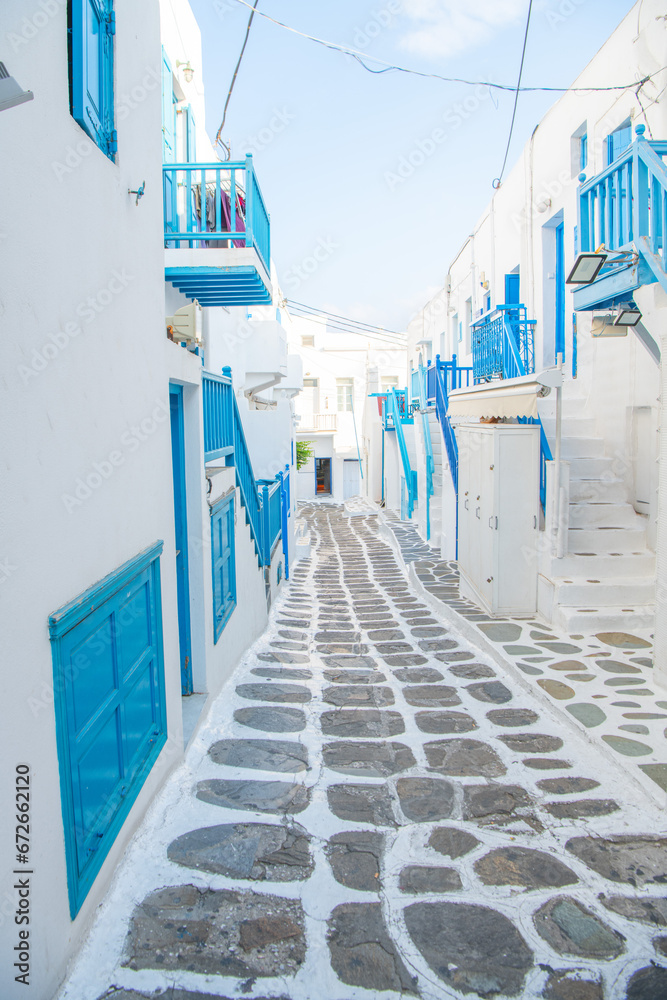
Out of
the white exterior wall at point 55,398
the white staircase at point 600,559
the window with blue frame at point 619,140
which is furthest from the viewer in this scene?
the window with blue frame at point 619,140

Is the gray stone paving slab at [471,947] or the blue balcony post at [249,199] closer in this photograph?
the gray stone paving slab at [471,947]

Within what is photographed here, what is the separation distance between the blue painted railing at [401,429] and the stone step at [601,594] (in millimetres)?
10365

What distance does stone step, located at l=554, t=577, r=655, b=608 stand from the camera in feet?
23.2

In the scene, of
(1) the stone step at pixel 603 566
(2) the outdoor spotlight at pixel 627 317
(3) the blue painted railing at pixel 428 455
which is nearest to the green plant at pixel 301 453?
(3) the blue painted railing at pixel 428 455

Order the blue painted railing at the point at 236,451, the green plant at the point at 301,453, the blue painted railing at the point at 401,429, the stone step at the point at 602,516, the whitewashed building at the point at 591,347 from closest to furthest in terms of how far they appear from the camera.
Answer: the blue painted railing at the point at 236,451
the whitewashed building at the point at 591,347
the stone step at the point at 602,516
the blue painted railing at the point at 401,429
the green plant at the point at 301,453

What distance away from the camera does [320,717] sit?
5047 millimetres

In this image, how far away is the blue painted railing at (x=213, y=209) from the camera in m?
6.73

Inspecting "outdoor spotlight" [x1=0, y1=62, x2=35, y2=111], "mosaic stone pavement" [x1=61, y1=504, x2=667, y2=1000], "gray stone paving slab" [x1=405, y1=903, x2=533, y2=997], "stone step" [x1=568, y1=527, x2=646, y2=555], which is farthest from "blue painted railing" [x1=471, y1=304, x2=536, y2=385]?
"outdoor spotlight" [x1=0, y1=62, x2=35, y2=111]

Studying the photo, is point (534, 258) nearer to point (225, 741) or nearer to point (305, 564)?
point (305, 564)

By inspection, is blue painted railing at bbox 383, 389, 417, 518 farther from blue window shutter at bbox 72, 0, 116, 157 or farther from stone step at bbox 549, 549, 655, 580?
blue window shutter at bbox 72, 0, 116, 157

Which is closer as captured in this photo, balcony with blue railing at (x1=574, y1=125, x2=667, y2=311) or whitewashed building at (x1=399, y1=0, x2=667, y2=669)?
balcony with blue railing at (x1=574, y1=125, x2=667, y2=311)

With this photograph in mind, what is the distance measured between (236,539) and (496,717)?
287cm

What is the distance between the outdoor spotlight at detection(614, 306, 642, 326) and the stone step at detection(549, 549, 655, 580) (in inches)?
101

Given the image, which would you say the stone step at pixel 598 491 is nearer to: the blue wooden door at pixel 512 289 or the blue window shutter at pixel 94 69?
the blue wooden door at pixel 512 289
